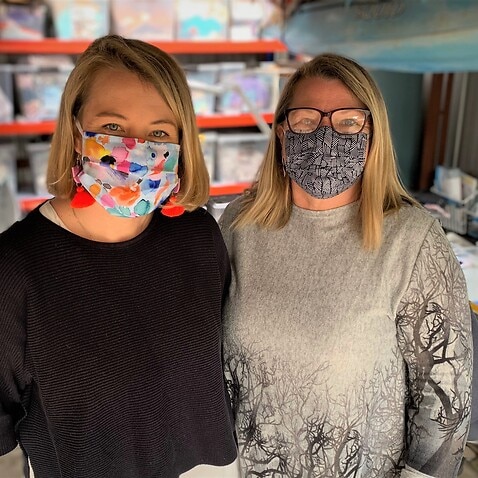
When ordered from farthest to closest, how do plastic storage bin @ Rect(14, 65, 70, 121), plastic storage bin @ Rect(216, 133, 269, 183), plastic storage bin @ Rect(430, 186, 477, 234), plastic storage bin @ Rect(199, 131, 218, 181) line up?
plastic storage bin @ Rect(216, 133, 269, 183) → plastic storage bin @ Rect(199, 131, 218, 181) → plastic storage bin @ Rect(14, 65, 70, 121) → plastic storage bin @ Rect(430, 186, 477, 234)

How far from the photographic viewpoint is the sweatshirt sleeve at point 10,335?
0.98 metres

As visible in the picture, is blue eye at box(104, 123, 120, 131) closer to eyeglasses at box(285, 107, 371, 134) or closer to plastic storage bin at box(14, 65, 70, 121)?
eyeglasses at box(285, 107, 371, 134)

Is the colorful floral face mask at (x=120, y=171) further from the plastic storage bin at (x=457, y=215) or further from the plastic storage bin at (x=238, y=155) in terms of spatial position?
the plastic storage bin at (x=238, y=155)

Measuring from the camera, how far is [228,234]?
1.34m

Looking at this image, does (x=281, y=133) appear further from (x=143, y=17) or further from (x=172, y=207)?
(x=143, y=17)

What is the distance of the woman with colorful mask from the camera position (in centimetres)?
102

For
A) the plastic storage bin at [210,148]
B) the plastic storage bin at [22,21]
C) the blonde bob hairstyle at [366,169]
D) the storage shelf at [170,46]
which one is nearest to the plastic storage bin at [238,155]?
the plastic storage bin at [210,148]

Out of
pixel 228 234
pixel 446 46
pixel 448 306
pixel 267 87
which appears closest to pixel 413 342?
pixel 448 306

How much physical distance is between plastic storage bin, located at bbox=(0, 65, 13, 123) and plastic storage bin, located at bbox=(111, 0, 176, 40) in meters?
0.71

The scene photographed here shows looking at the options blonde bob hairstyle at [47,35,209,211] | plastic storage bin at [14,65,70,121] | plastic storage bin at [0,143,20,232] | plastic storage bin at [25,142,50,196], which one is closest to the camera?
blonde bob hairstyle at [47,35,209,211]

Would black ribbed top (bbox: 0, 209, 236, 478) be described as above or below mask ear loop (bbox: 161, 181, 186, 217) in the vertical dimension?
below

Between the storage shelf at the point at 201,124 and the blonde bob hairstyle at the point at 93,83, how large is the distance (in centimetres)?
243

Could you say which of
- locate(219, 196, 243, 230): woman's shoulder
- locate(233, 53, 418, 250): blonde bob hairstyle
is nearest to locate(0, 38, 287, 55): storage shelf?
locate(219, 196, 243, 230): woman's shoulder

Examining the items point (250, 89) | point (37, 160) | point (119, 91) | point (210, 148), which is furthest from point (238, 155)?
point (119, 91)
